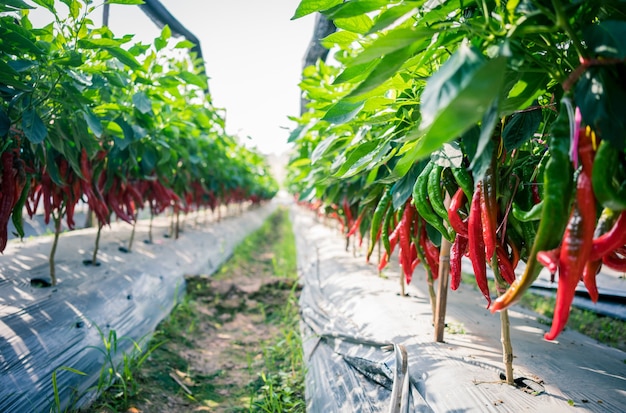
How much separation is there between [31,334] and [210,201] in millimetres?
6148

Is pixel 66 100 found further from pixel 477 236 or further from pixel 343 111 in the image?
pixel 477 236

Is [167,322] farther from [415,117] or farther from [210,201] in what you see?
[210,201]

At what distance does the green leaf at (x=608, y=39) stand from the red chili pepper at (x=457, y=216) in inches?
20.6

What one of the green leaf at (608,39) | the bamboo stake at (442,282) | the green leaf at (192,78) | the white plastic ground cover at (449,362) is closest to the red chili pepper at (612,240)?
the green leaf at (608,39)

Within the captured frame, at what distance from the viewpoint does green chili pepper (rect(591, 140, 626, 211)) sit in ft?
1.88

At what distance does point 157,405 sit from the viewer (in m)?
2.16

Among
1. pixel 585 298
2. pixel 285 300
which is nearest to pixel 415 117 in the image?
pixel 585 298

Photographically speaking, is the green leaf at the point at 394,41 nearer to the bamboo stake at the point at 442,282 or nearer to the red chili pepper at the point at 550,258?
the red chili pepper at the point at 550,258

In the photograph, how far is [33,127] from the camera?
1330mm

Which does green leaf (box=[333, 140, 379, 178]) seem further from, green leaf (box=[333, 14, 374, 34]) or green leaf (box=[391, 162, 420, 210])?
green leaf (box=[333, 14, 374, 34])

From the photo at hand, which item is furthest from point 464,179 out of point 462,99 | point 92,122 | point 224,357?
point 224,357

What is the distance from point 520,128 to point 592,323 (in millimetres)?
2837

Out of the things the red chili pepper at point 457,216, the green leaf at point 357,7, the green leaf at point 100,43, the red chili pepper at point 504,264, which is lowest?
the red chili pepper at point 504,264

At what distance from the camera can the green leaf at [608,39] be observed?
1.78 feet
